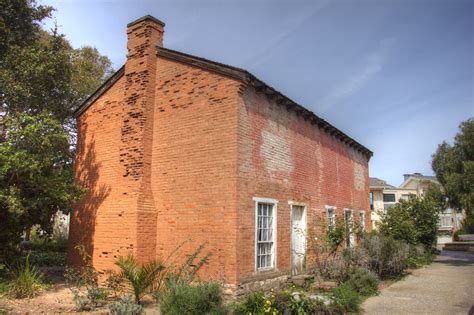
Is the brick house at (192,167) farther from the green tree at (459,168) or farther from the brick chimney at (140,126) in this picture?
the green tree at (459,168)

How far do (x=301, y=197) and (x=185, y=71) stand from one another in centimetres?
577

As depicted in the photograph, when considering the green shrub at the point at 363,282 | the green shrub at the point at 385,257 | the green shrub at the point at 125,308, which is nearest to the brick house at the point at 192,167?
the green shrub at the point at 363,282

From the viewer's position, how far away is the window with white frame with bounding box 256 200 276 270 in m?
10.9

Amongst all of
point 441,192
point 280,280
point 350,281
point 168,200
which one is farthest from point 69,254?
point 441,192

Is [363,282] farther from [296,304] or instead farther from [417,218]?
[417,218]

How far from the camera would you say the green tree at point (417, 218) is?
18.5 metres

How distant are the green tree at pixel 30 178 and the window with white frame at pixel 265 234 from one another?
18.2 feet

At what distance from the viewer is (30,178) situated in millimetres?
10742

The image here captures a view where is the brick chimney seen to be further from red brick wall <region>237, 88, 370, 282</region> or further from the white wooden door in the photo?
the white wooden door

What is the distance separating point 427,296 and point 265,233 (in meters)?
4.86

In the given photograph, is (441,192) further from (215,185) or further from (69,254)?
(69,254)

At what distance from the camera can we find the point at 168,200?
11305 mm

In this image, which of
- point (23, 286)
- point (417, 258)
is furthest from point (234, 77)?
point (417, 258)

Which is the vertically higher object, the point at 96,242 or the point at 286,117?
the point at 286,117
